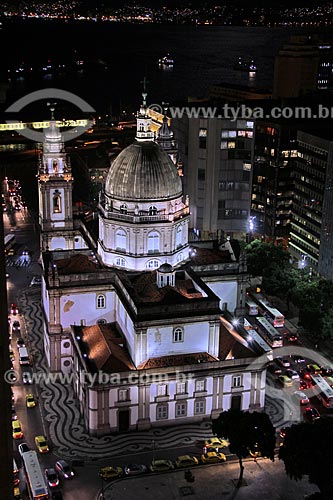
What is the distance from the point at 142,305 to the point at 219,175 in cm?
5057

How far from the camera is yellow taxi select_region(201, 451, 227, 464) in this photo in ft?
206

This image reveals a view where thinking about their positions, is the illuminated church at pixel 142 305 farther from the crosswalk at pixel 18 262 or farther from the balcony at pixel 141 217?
the crosswalk at pixel 18 262

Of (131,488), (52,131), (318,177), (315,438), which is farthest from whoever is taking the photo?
(318,177)

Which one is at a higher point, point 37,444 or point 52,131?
point 52,131

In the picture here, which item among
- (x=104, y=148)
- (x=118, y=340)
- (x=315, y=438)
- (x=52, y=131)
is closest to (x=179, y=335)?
(x=118, y=340)

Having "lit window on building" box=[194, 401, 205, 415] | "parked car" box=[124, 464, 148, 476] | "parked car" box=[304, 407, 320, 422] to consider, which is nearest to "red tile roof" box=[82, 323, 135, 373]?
"lit window on building" box=[194, 401, 205, 415]

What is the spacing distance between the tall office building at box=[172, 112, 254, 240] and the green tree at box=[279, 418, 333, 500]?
55.8 m

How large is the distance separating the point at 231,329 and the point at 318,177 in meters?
36.3

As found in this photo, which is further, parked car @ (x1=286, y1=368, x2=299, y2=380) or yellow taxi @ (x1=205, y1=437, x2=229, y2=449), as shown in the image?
parked car @ (x1=286, y1=368, x2=299, y2=380)

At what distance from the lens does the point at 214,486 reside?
197ft

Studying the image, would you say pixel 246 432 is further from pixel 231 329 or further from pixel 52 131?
pixel 52 131

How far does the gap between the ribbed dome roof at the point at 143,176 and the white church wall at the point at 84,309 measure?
10576 mm

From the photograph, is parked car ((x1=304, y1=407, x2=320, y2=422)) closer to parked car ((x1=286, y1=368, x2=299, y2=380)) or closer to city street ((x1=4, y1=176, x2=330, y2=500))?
city street ((x1=4, y1=176, x2=330, y2=500))

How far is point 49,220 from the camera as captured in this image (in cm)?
8875
